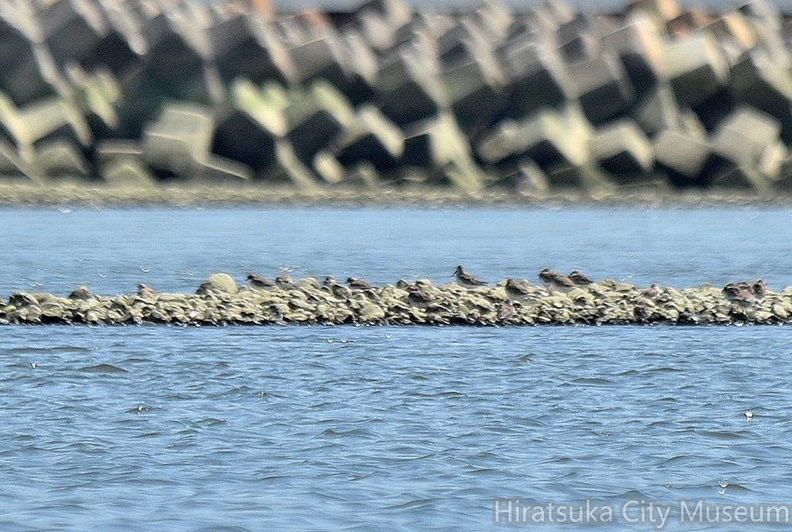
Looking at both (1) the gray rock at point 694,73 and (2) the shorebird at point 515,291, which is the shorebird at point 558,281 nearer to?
(2) the shorebird at point 515,291

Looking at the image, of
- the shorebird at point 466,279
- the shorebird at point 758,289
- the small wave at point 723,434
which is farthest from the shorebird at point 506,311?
the small wave at point 723,434

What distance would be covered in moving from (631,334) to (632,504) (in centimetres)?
750

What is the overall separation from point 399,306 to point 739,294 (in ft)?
11.4

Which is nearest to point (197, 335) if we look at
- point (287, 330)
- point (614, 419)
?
point (287, 330)

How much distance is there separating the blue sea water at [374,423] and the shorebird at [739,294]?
3.14 ft

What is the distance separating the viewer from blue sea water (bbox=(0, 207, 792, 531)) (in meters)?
9.89

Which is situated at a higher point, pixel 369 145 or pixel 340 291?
pixel 340 291

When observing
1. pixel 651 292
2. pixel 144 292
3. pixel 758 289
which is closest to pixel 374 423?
pixel 144 292

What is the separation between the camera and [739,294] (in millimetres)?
19047

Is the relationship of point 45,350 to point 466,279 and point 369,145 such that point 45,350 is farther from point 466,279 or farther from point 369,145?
point 369,145

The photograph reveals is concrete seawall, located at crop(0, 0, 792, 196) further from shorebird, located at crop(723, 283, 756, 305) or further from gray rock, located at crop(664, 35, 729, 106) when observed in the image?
shorebird, located at crop(723, 283, 756, 305)

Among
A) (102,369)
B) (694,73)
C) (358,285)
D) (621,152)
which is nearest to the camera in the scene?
(102,369)

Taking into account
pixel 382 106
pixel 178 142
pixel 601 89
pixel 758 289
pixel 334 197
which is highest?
pixel 601 89

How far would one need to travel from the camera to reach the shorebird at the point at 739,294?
18906 millimetres
